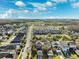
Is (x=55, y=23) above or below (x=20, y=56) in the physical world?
above

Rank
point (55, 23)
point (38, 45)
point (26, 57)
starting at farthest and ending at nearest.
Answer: point (55, 23) → point (38, 45) → point (26, 57)

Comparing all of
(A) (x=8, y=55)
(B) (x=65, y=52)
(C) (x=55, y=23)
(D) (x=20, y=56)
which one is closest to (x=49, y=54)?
(B) (x=65, y=52)

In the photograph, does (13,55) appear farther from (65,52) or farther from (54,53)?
(65,52)

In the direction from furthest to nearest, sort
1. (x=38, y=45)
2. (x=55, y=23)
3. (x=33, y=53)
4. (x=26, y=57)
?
(x=55, y=23) < (x=38, y=45) < (x=33, y=53) < (x=26, y=57)

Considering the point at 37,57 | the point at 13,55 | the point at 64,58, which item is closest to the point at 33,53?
the point at 37,57

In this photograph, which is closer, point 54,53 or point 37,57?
point 37,57

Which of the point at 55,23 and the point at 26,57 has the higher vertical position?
the point at 55,23

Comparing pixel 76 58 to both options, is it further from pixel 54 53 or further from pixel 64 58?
pixel 54 53

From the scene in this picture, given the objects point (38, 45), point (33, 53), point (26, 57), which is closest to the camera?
point (26, 57)

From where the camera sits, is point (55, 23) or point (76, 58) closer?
point (76, 58)
